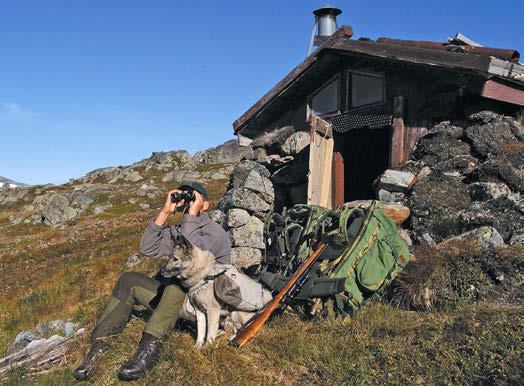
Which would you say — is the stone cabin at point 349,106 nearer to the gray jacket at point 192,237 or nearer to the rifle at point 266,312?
the rifle at point 266,312

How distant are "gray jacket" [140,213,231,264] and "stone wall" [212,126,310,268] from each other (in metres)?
2.99

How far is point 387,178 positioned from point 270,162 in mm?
3395

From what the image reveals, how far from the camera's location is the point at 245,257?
8.86 metres

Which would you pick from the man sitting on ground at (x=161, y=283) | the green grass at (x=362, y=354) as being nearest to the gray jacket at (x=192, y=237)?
the man sitting on ground at (x=161, y=283)

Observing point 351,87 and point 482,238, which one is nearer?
point 482,238

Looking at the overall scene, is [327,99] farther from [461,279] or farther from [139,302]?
[139,302]

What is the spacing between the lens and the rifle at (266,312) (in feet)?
16.9

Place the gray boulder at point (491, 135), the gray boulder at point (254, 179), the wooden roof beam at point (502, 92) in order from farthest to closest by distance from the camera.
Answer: the gray boulder at point (254, 179)
the gray boulder at point (491, 135)
the wooden roof beam at point (502, 92)

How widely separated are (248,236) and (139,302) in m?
3.60

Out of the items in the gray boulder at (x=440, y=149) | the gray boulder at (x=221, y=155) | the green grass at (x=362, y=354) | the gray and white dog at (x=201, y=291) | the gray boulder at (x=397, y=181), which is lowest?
the green grass at (x=362, y=354)

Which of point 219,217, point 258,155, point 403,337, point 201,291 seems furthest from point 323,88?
point 403,337

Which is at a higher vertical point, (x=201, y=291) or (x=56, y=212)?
(x=56, y=212)

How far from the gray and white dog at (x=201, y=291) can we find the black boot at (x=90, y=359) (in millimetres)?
979

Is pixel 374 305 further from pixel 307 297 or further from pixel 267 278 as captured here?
pixel 267 278
